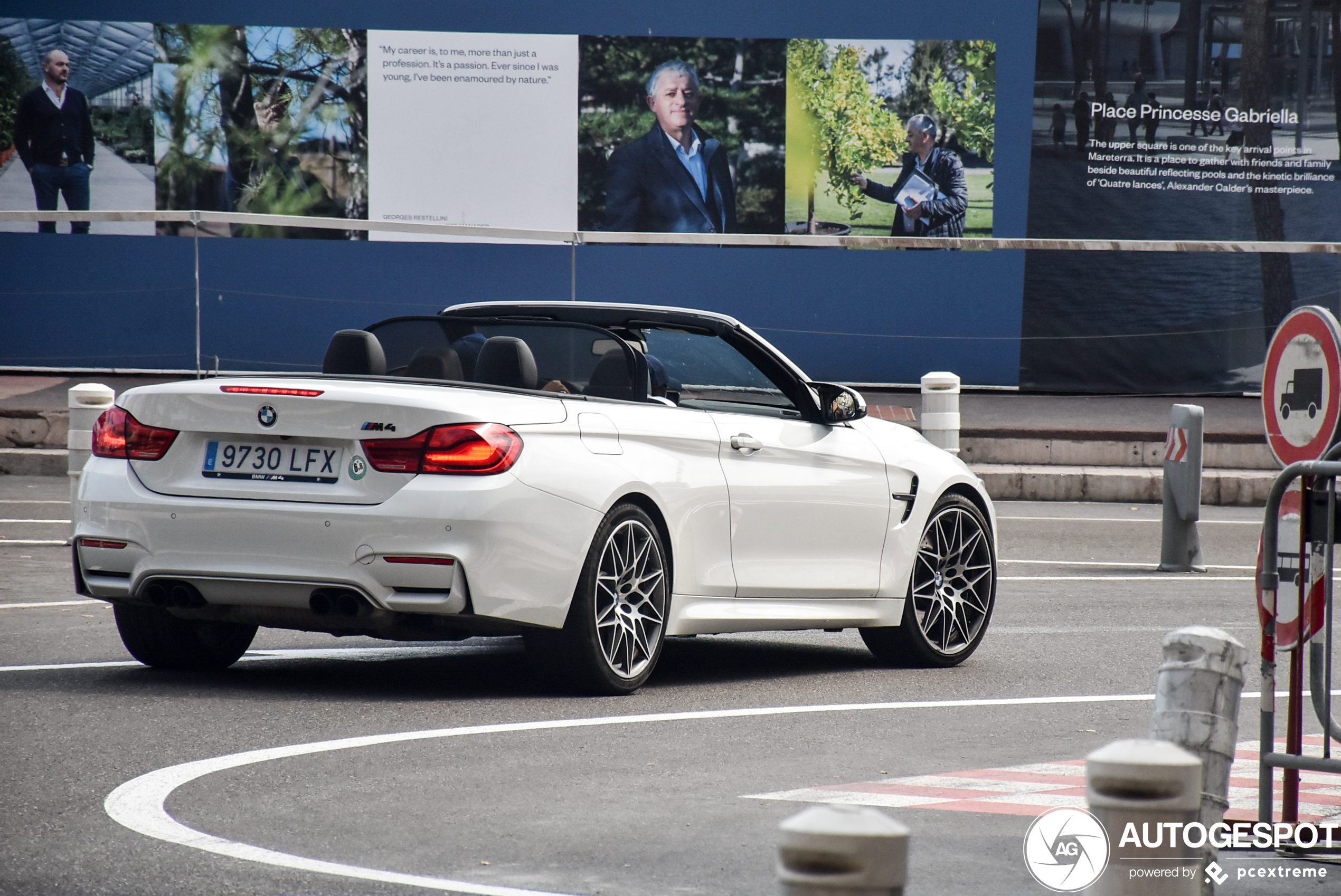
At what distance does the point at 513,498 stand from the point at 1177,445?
7.62 meters

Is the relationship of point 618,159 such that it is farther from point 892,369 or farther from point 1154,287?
point 1154,287

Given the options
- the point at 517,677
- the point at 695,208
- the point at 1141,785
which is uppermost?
the point at 695,208

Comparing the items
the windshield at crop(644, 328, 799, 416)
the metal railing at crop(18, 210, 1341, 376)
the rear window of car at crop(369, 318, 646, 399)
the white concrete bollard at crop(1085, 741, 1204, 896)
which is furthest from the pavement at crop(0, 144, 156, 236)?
the white concrete bollard at crop(1085, 741, 1204, 896)

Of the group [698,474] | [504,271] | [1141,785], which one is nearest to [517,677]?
[698,474]

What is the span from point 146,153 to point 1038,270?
946cm

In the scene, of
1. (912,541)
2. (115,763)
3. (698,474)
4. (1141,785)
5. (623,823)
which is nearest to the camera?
(1141,785)

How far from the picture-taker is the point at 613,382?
307 inches

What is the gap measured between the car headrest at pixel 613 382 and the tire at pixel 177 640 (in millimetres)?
1552

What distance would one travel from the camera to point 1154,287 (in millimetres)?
21172

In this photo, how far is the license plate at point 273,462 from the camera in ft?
23.1

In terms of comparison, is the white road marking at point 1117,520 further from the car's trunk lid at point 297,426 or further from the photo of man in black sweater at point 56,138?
the photo of man in black sweater at point 56,138

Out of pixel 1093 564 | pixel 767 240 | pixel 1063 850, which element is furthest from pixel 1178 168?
pixel 1063 850

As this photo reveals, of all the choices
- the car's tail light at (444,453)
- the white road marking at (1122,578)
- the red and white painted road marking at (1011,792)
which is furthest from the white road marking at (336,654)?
the white road marking at (1122,578)

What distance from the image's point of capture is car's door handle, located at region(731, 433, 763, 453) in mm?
7992
